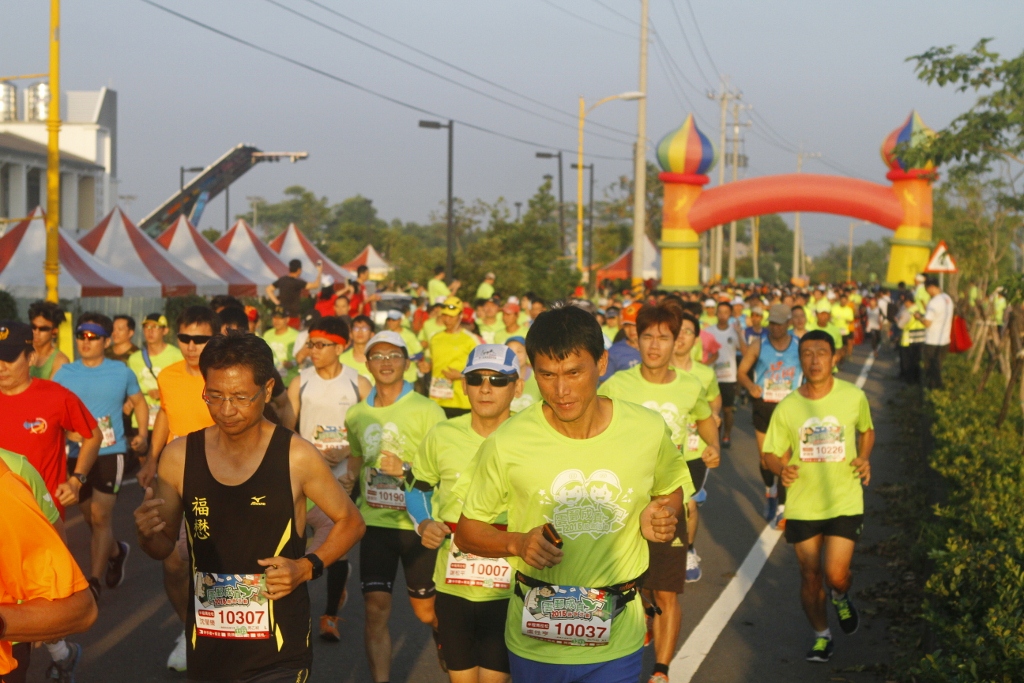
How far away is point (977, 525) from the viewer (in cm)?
589

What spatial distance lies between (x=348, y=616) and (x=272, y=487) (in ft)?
12.3

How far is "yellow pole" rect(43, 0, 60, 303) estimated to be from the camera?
16.7 metres

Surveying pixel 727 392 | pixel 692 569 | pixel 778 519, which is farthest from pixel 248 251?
pixel 692 569

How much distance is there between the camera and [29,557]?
2758mm

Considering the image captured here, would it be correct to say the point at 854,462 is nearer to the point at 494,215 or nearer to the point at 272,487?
→ the point at 272,487

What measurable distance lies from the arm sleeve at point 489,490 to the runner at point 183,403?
302 centimetres

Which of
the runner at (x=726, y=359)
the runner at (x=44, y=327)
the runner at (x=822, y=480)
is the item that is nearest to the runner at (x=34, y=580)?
the runner at (x=822, y=480)

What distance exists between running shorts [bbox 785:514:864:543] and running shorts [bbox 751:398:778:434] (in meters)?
4.49

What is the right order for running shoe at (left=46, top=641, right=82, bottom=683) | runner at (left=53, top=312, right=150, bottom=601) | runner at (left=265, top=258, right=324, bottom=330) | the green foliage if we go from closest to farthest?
1. the green foliage
2. running shoe at (left=46, top=641, right=82, bottom=683)
3. runner at (left=53, top=312, right=150, bottom=601)
4. runner at (left=265, top=258, right=324, bottom=330)

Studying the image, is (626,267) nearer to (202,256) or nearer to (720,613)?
(202,256)

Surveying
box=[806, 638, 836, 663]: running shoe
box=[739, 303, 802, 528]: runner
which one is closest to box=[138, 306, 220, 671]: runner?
box=[806, 638, 836, 663]: running shoe

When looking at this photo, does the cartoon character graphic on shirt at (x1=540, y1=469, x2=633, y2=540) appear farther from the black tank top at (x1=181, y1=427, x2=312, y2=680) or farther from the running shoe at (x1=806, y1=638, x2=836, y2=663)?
the running shoe at (x1=806, y1=638, x2=836, y2=663)

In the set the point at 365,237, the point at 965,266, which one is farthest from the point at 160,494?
the point at 365,237

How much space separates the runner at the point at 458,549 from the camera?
466 centimetres
